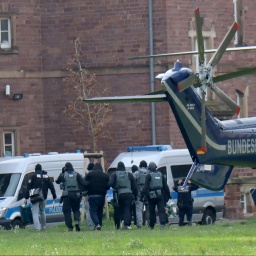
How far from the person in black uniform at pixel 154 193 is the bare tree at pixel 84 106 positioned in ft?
35.8

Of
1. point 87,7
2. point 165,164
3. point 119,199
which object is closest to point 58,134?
point 87,7

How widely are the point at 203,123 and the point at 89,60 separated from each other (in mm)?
14539

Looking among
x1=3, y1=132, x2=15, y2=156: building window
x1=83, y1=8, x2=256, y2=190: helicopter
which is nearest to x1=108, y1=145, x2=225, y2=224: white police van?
x1=83, y1=8, x2=256, y2=190: helicopter

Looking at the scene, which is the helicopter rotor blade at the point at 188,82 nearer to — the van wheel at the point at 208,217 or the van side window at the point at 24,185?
the van side window at the point at 24,185

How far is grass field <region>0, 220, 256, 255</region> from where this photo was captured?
23594 mm

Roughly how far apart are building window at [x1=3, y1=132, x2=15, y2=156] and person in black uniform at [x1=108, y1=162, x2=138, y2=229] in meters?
12.0

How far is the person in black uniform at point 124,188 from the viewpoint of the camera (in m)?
33.9

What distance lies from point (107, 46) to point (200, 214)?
8798 mm

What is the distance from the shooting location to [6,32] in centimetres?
4544

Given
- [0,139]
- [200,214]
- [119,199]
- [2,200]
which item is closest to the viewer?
[119,199]

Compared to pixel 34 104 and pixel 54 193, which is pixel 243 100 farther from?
pixel 54 193

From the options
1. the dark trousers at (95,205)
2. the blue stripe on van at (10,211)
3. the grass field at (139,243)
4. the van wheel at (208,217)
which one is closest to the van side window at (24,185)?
the blue stripe on van at (10,211)

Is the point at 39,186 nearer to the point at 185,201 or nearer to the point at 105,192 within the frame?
the point at 105,192

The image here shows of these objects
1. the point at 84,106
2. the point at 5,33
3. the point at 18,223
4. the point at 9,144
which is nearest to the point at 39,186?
the point at 18,223
